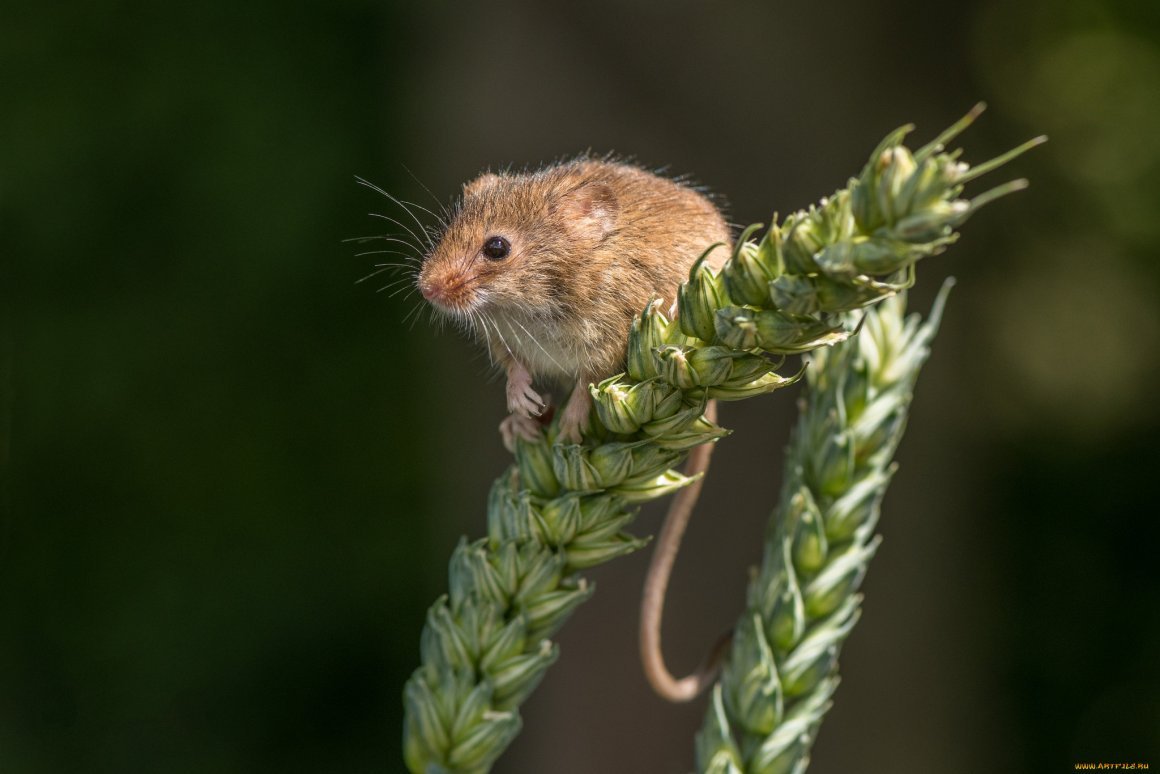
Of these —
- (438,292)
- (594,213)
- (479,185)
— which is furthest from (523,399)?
(479,185)

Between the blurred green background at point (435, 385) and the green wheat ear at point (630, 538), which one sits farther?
the blurred green background at point (435, 385)

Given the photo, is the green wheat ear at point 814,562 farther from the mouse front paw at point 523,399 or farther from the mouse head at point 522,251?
the mouse head at point 522,251

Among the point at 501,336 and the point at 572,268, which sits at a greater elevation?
the point at 572,268

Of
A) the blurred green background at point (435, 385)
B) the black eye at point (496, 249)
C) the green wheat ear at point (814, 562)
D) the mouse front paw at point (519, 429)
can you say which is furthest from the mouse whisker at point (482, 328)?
the blurred green background at point (435, 385)

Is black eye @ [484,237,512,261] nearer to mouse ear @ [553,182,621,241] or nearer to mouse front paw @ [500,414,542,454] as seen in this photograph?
mouse ear @ [553,182,621,241]

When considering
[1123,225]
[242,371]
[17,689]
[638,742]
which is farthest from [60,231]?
[1123,225]

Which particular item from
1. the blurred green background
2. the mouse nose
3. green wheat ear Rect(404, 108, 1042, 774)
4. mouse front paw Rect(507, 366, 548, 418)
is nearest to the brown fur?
the mouse nose

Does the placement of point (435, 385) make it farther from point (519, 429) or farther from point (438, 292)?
point (519, 429)

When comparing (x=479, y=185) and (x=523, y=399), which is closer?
(x=523, y=399)

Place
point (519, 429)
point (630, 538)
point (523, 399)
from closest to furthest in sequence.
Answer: point (630, 538) < point (519, 429) < point (523, 399)
